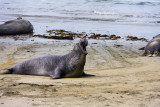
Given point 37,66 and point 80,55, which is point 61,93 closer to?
point 80,55

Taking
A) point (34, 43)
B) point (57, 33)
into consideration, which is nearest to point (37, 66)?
point (34, 43)

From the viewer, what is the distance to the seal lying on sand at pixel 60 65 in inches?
259

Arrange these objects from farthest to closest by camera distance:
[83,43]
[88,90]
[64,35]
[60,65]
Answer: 1. [64,35]
2. [60,65]
3. [83,43]
4. [88,90]

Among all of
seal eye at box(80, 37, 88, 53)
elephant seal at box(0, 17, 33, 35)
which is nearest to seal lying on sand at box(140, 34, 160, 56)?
seal eye at box(80, 37, 88, 53)

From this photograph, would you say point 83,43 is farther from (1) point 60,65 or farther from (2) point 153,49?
(2) point 153,49

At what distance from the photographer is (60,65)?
271 inches

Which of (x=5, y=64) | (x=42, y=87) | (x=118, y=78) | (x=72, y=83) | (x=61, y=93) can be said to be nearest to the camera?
(x=61, y=93)

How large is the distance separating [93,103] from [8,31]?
11821 millimetres

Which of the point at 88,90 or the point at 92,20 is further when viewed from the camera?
the point at 92,20

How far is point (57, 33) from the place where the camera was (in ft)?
46.5

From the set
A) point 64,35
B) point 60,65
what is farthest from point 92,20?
Answer: point 60,65

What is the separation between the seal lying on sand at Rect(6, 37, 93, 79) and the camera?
6.59 meters

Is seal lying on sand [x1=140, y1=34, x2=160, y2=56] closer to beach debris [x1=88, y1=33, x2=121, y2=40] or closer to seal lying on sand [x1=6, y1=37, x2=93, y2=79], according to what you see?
beach debris [x1=88, y1=33, x2=121, y2=40]

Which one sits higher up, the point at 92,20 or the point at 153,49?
the point at 92,20
